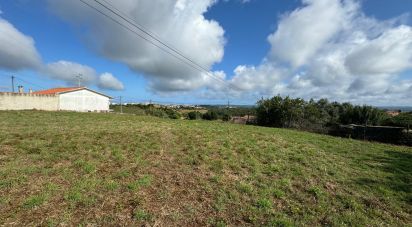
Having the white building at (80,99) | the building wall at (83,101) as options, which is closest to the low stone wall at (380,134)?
the white building at (80,99)

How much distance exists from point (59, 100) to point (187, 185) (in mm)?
28862

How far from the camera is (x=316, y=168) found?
20.2 ft

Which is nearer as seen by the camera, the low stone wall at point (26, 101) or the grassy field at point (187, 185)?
the grassy field at point (187, 185)

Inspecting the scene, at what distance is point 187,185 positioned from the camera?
477 cm

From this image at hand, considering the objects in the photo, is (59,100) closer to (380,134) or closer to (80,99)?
(80,99)

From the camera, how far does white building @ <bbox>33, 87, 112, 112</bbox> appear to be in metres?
28.8

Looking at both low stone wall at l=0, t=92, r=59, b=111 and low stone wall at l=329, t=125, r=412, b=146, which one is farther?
low stone wall at l=0, t=92, r=59, b=111

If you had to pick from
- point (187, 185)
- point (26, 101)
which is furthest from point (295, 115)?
point (26, 101)

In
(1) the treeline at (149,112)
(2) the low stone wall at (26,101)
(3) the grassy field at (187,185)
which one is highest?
(2) the low stone wall at (26,101)

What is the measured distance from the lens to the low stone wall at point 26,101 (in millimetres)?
21953

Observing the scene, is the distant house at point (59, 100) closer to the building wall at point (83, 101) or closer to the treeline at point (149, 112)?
the building wall at point (83, 101)

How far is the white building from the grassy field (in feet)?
80.4

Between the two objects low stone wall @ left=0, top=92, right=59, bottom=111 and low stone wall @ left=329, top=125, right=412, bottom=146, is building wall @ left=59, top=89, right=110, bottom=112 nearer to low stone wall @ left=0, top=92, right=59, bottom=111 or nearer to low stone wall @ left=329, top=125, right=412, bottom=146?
low stone wall @ left=0, top=92, right=59, bottom=111

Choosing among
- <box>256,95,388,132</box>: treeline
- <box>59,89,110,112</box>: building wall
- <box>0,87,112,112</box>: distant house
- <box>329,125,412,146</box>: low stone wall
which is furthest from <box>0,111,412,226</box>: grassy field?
<box>59,89,110,112</box>: building wall
